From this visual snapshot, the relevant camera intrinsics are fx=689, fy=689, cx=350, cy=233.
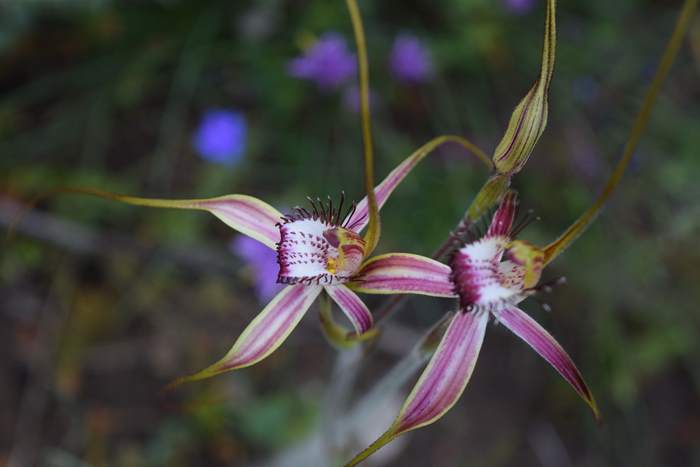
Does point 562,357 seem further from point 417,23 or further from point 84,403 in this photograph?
point 417,23

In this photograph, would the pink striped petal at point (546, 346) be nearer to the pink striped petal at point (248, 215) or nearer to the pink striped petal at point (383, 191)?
the pink striped petal at point (383, 191)

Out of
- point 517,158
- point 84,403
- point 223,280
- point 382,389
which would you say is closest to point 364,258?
point 517,158

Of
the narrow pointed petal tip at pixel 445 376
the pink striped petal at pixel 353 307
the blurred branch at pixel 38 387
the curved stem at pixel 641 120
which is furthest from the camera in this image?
the blurred branch at pixel 38 387

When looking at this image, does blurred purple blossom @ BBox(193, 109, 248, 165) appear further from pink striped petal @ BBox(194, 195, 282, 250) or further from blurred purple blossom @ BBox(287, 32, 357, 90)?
pink striped petal @ BBox(194, 195, 282, 250)

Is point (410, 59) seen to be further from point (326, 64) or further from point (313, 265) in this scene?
point (313, 265)

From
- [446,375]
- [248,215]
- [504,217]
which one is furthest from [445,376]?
[248,215]

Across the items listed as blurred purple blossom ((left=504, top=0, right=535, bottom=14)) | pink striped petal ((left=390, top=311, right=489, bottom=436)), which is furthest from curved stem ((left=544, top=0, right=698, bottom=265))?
blurred purple blossom ((left=504, top=0, right=535, bottom=14))

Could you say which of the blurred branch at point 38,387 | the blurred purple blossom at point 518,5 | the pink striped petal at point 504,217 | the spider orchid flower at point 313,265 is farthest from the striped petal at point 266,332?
the blurred purple blossom at point 518,5
